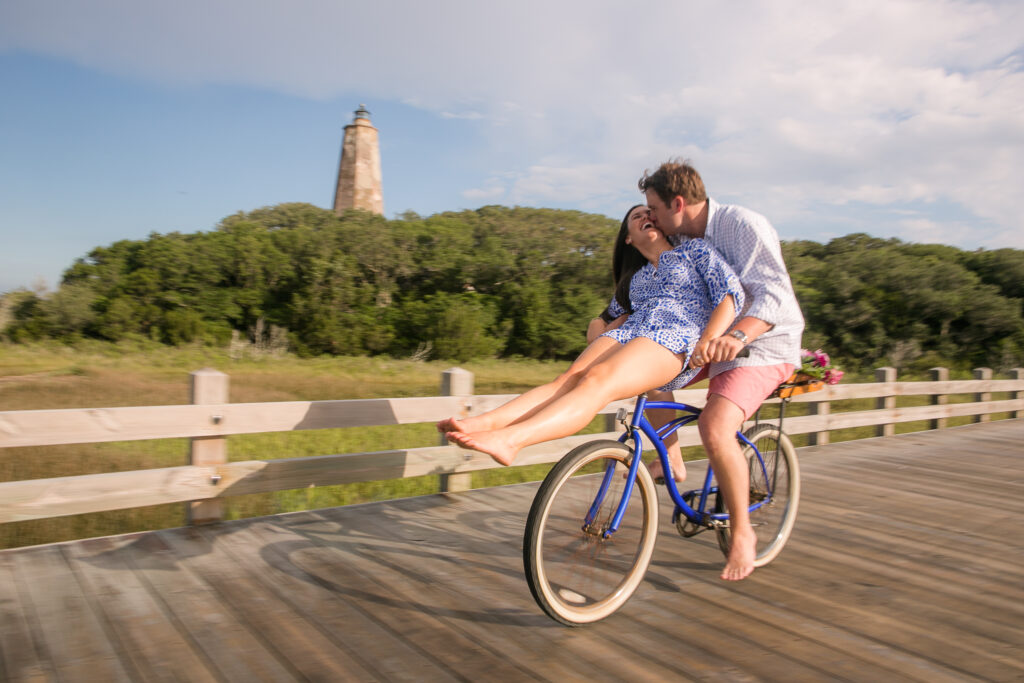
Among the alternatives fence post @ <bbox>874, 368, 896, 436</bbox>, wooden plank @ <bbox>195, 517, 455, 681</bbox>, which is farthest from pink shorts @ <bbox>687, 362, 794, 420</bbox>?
fence post @ <bbox>874, 368, 896, 436</bbox>

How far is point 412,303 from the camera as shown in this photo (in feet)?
74.0

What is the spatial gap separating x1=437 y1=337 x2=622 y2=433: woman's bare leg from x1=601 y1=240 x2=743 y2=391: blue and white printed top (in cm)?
8

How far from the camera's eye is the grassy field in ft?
22.6

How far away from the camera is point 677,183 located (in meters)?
2.84

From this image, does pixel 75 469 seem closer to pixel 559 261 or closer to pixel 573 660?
pixel 573 660

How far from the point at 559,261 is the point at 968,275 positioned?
15046mm

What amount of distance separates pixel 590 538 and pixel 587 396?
0.57 meters

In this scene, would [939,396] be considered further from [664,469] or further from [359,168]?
[359,168]

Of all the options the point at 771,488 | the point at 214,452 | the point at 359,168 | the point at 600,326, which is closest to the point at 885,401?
the point at 771,488

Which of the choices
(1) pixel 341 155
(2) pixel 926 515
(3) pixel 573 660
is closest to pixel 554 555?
(3) pixel 573 660

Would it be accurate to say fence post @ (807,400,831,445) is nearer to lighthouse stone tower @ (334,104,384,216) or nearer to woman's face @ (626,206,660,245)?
woman's face @ (626,206,660,245)

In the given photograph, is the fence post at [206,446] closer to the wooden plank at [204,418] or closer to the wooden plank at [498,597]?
the wooden plank at [204,418]

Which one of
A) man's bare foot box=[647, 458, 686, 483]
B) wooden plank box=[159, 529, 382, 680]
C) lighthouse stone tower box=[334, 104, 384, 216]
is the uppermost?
lighthouse stone tower box=[334, 104, 384, 216]

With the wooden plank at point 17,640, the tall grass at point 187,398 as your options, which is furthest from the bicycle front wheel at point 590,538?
the tall grass at point 187,398
